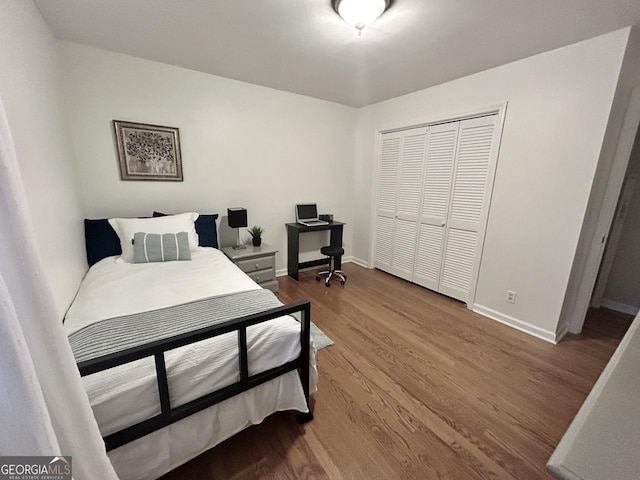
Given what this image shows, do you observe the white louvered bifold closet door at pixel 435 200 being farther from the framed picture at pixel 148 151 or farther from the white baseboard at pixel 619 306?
the framed picture at pixel 148 151

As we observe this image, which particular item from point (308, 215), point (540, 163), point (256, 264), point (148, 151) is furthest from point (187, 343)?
point (540, 163)

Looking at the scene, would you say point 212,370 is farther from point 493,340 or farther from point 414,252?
point 414,252

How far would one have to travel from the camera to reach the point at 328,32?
1.82m

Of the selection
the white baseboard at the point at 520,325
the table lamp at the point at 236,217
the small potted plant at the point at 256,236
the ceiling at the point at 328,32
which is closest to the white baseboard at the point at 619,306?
the white baseboard at the point at 520,325

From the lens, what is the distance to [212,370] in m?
1.11

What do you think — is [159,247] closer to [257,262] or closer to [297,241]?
[257,262]

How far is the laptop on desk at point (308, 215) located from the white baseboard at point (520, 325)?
6.79 feet

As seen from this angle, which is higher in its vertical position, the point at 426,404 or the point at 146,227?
the point at 146,227

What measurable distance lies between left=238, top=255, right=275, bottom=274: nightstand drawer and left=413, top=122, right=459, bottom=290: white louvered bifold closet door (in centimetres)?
185

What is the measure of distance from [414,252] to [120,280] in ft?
9.89

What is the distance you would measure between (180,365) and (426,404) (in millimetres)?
1422

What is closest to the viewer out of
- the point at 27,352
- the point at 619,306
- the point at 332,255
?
the point at 27,352

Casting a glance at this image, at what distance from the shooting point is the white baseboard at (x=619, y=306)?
266 centimetres

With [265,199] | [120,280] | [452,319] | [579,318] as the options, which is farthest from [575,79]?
[120,280]
